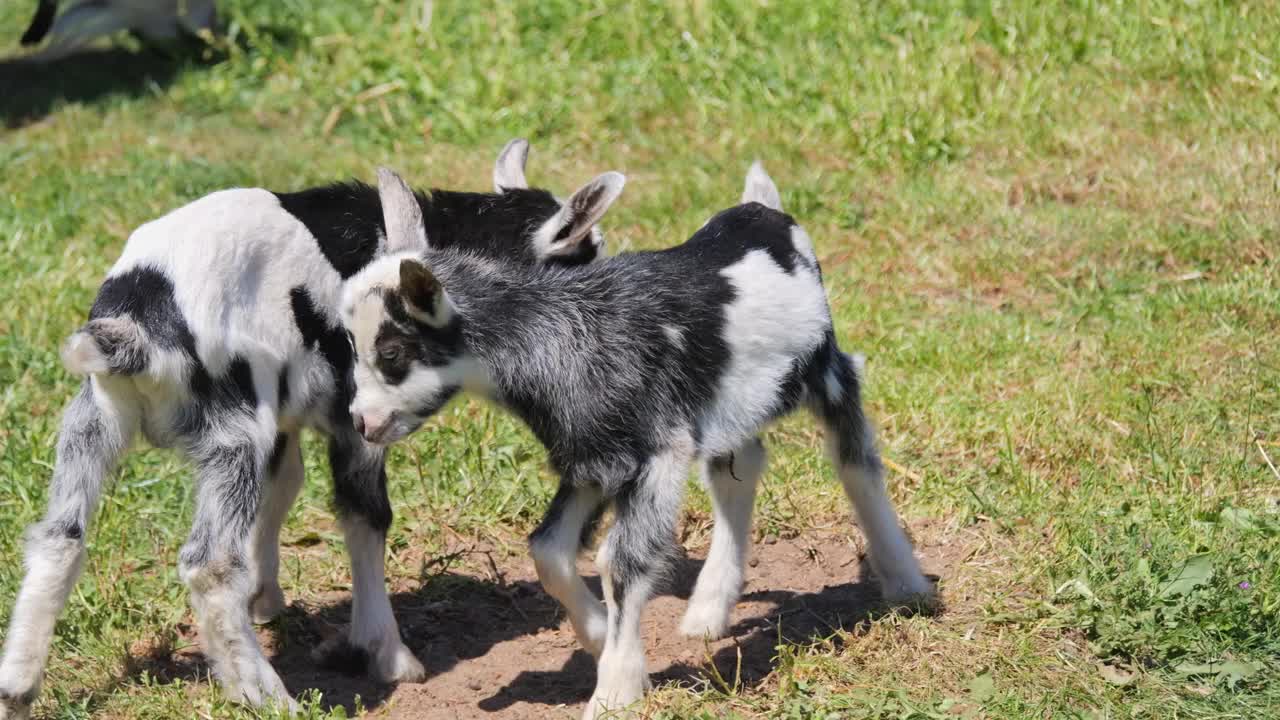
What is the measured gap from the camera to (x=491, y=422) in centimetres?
604

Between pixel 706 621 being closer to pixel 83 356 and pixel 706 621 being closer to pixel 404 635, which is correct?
pixel 404 635

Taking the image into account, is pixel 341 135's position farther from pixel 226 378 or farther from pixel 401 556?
pixel 226 378

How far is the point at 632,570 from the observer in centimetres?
423

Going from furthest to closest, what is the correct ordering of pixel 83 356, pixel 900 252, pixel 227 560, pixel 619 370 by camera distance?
pixel 900 252, pixel 619 370, pixel 227 560, pixel 83 356

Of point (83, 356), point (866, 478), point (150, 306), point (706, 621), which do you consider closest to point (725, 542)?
point (706, 621)

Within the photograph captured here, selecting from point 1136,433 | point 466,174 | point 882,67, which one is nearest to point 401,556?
point 1136,433

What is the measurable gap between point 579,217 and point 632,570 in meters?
1.25

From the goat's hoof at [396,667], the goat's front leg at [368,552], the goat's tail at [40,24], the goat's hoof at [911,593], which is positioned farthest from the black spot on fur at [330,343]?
the goat's tail at [40,24]

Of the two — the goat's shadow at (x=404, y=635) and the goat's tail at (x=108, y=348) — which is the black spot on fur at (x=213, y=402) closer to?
the goat's tail at (x=108, y=348)

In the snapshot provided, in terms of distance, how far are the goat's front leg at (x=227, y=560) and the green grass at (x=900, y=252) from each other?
117mm

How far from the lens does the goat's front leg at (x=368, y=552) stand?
475 cm

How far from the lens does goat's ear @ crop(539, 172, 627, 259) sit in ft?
15.8

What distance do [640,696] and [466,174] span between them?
494cm

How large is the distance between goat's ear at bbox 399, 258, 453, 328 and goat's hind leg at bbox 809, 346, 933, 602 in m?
1.25
